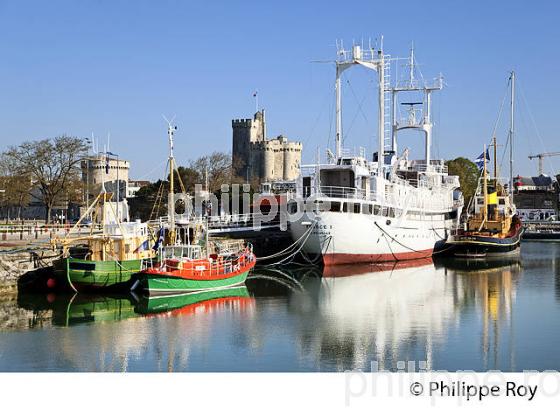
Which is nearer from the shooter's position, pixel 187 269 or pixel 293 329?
pixel 293 329

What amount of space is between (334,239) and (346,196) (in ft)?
9.89

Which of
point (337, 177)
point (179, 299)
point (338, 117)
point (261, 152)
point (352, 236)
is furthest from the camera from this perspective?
point (261, 152)

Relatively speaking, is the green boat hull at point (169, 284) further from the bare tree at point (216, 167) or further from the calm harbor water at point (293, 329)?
the bare tree at point (216, 167)

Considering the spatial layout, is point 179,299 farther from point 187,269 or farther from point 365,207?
point 365,207

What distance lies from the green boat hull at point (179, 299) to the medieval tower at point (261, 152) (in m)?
90.5

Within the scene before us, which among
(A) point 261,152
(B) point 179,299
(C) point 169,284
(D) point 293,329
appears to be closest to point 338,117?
(C) point 169,284

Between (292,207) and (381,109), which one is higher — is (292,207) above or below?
below

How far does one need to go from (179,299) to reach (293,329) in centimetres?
722

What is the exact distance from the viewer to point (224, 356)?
75.5 ft

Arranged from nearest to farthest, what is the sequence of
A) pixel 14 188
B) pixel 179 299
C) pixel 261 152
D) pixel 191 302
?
pixel 191 302 → pixel 179 299 → pixel 14 188 → pixel 261 152

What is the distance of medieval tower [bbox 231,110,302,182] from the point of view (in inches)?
5044

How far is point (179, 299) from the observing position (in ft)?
108
